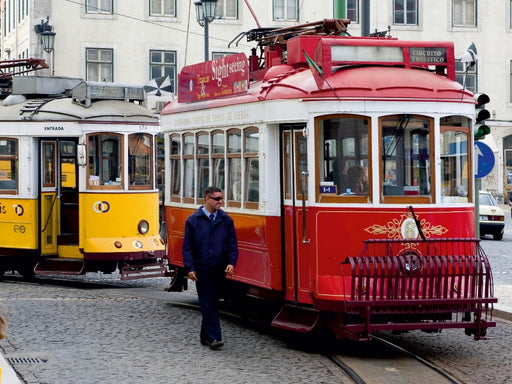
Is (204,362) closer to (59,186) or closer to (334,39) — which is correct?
(334,39)

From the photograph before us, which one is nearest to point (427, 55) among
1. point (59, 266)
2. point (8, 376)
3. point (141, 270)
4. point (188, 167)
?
point (188, 167)

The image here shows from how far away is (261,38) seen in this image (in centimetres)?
1402

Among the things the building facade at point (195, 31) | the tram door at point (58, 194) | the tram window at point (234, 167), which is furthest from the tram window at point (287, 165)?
the building facade at point (195, 31)

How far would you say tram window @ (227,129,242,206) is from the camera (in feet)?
42.0

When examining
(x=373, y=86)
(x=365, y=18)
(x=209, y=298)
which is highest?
(x=365, y=18)

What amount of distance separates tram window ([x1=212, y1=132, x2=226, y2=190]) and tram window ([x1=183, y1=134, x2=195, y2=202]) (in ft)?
2.78

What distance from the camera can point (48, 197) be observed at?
1830cm

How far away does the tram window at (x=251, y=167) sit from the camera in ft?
40.3

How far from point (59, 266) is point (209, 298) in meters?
7.38

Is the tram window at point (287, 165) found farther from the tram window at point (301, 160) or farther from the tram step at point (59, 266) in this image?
the tram step at point (59, 266)

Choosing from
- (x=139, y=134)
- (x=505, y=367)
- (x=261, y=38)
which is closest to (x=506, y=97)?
(x=139, y=134)

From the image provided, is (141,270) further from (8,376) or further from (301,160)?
(8,376)

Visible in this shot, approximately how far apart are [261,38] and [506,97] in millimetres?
39248

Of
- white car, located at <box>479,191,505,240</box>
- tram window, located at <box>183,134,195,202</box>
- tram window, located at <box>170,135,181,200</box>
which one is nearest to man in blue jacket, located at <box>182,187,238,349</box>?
tram window, located at <box>183,134,195,202</box>
